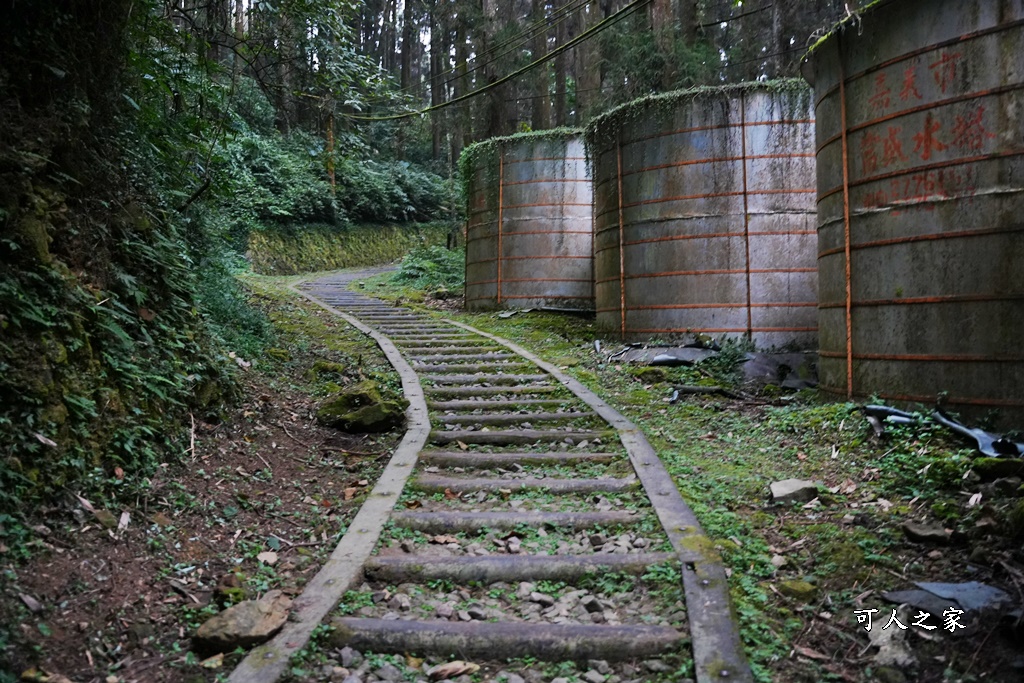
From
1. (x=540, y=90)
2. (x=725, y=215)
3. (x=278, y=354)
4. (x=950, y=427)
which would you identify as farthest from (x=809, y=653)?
(x=540, y=90)

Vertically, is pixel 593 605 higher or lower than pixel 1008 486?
lower

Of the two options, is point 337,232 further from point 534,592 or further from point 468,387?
point 534,592

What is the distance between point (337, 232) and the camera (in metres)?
26.3

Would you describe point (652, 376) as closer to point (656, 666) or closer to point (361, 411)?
point (361, 411)

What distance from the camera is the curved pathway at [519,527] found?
2881 millimetres

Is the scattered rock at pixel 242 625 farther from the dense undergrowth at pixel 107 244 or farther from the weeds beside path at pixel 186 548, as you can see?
the dense undergrowth at pixel 107 244

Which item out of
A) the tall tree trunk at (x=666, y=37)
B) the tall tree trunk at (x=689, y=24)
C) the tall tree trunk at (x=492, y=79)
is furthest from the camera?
the tall tree trunk at (x=492, y=79)


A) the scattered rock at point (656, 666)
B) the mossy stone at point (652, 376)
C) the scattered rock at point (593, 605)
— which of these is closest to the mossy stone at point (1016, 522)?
the scattered rock at point (656, 666)

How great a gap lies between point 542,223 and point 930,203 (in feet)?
29.6

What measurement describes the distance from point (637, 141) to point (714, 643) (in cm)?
833

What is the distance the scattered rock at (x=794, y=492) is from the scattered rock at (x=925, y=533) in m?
0.64

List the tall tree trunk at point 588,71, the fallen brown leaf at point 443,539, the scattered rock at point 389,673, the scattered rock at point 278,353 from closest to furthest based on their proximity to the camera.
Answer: the scattered rock at point 389,673 < the fallen brown leaf at point 443,539 < the scattered rock at point 278,353 < the tall tree trunk at point 588,71

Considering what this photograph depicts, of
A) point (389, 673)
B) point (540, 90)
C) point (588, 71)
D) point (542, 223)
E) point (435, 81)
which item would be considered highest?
point (435, 81)

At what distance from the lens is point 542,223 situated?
45.2 feet
